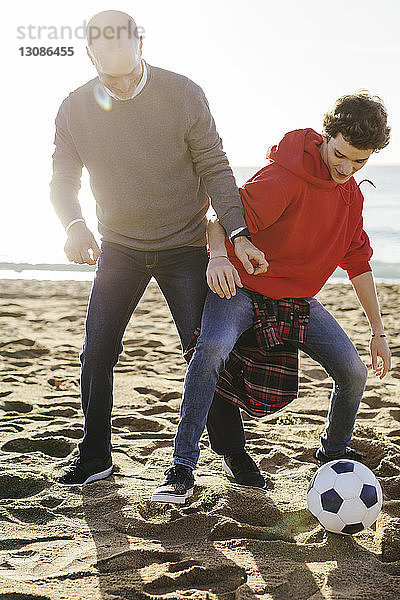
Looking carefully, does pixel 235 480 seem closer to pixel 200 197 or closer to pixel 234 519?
pixel 234 519

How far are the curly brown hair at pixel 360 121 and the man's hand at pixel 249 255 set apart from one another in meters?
0.63

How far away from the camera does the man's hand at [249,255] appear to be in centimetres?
304

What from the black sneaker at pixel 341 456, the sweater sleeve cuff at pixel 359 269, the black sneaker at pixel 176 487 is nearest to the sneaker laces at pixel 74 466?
the black sneaker at pixel 176 487

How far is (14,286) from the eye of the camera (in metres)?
10.7

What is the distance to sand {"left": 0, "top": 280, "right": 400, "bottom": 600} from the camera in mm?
2568

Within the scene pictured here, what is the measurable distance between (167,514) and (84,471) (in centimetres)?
57

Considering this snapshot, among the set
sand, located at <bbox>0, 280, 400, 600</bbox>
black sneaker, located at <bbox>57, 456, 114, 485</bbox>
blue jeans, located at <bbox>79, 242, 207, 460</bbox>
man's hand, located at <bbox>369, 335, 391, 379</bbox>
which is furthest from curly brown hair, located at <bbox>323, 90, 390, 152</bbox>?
black sneaker, located at <bbox>57, 456, 114, 485</bbox>

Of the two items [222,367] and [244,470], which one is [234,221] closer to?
[222,367]

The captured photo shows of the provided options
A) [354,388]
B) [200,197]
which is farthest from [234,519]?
[200,197]

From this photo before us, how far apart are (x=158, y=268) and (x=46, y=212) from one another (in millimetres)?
23936

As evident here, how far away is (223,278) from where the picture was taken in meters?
3.04

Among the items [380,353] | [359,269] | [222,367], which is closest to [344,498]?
[222,367]

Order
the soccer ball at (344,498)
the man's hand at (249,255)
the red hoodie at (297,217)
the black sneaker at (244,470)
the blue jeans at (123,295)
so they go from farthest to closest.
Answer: the black sneaker at (244,470)
the blue jeans at (123,295)
the red hoodie at (297,217)
the man's hand at (249,255)
the soccer ball at (344,498)

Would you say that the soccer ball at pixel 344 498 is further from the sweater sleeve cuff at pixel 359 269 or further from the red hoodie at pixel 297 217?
the sweater sleeve cuff at pixel 359 269
